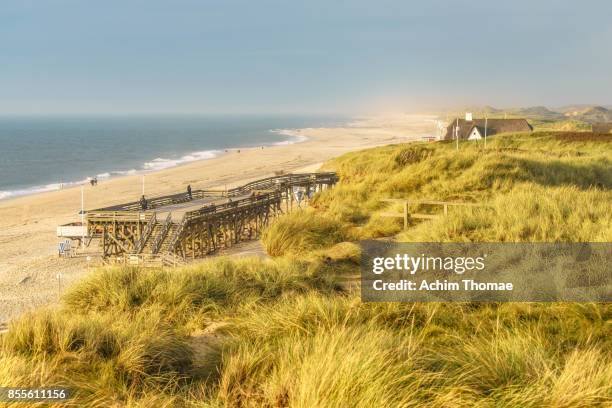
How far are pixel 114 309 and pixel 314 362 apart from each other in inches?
171

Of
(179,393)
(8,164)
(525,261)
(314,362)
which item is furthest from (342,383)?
(8,164)

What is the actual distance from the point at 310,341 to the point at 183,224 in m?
19.0

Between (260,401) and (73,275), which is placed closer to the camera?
(260,401)

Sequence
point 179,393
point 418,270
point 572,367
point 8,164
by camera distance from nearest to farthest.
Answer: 1. point 572,367
2. point 179,393
3. point 418,270
4. point 8,164

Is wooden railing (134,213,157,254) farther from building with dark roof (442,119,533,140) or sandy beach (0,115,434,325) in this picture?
building with dark roof (442,119,533,140)

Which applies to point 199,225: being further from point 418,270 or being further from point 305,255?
point 418,270

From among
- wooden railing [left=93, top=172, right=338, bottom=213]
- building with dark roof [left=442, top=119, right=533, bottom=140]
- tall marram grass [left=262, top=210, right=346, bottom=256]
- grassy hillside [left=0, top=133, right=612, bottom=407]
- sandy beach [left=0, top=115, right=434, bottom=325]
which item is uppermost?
building with dark roof [left=442, top=119, right=533, bottom=140]

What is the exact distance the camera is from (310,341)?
4.69 meters

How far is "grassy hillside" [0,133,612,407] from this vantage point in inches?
146

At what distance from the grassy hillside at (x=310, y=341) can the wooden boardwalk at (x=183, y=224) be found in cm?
1251

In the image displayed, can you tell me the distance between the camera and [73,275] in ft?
72.6

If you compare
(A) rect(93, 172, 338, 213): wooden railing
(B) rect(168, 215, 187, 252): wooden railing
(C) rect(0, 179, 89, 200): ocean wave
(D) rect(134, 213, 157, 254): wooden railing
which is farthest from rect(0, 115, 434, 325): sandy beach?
(B) rect(168, 215, 187, 252): wooden railing

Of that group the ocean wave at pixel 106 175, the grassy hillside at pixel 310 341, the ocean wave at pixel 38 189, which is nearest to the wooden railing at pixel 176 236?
the grassy hillside at pixel 310 341

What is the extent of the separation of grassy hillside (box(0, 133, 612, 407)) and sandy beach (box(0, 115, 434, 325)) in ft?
13.9
